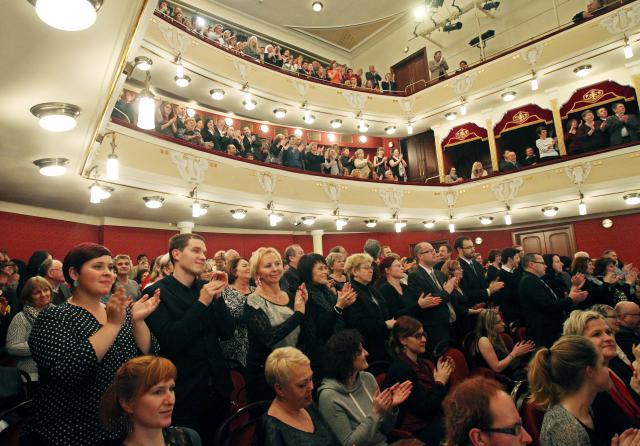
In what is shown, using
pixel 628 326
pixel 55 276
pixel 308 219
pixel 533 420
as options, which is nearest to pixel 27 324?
pixel 55 276

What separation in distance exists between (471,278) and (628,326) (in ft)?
5.43

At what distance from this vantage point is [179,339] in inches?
70.0

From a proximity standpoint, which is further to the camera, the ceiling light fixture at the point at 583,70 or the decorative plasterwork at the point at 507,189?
the decorative plasterwork at the point at 507,189

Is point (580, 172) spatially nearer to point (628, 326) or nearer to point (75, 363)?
point (628, 326)

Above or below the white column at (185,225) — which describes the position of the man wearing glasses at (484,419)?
below

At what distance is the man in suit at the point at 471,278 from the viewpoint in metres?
4.14

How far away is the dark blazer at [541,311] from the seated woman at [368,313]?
1.25 meters

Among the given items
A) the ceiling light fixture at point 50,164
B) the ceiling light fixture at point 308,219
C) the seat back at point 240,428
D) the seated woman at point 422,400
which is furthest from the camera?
the ceiling light fixture at point 308,219

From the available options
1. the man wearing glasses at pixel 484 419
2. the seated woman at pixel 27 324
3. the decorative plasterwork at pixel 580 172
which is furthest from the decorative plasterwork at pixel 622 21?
the seated woman at pixel 27 324

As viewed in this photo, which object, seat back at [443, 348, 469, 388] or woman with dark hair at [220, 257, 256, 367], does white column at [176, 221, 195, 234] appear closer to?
woman with dark hair at [220, 257, 256, 367]

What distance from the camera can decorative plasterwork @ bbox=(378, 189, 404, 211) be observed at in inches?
414

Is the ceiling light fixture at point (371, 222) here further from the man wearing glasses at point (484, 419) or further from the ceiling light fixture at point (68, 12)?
the man wearing glasses at point (484, 419)

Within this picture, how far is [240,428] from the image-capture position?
1729 mm

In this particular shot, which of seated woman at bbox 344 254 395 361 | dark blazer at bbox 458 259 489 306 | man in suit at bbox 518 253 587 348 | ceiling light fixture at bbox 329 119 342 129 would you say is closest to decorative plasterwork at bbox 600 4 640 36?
ceiling light fixture at bbox 329 119 342 129
